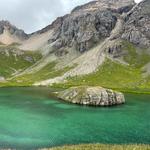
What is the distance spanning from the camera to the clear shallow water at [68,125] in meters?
84.1

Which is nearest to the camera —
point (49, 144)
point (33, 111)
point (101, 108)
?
point (49, 144)

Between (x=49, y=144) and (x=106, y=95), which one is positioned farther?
(x=106, y=95)

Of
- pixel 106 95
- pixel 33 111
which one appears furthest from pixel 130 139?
pixel 106 95

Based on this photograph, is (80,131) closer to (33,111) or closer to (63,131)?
(63,131)

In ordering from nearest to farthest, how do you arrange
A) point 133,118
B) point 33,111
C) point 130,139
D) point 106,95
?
point 130,139, point 133,118, point 33,111, point 106,95

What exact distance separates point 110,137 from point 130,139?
5669 millimetres

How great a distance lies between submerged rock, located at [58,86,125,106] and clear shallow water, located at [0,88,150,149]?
11.0 m

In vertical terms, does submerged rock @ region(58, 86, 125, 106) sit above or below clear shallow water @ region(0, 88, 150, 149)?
above

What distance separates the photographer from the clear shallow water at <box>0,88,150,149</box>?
84062 mm

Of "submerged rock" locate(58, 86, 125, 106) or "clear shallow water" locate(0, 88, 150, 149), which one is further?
"submerged rock" locate(58, 86, 125, 106)

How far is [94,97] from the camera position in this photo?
6658 inches

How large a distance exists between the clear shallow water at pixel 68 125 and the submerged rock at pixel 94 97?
11.0 metres

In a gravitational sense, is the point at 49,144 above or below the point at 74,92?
below

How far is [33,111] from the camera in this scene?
443ft
